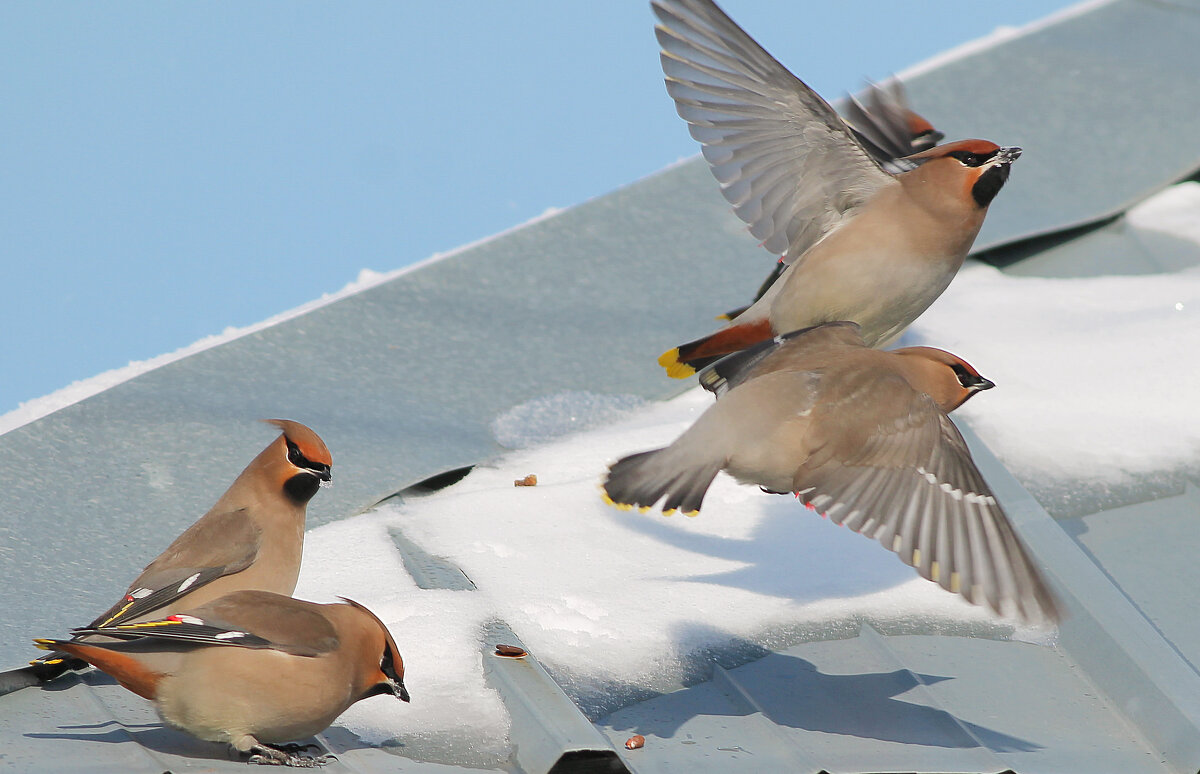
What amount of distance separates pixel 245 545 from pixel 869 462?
1215 millimetres

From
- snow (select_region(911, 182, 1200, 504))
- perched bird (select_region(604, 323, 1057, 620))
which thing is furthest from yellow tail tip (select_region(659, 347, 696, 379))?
snow (select_region(911, 182, 1200, 504))

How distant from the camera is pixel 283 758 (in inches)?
98.4

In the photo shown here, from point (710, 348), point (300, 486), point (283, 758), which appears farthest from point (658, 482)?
point (710, 348)

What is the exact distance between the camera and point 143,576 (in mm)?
2844

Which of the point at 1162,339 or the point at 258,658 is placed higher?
the point at 258,658

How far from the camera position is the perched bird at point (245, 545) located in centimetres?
280

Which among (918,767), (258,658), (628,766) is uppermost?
(258,658)

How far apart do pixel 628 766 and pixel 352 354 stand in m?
2.03

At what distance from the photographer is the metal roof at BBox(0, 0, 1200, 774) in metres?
2.62

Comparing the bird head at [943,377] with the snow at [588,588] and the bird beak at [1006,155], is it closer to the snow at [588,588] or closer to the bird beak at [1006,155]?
the snow at [588,588]

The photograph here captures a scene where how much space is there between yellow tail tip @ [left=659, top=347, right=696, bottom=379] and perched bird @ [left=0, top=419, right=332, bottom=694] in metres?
1.00

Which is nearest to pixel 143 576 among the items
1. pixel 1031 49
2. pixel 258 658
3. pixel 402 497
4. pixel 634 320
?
pixel 258 658

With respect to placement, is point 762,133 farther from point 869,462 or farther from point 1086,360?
point 869,462

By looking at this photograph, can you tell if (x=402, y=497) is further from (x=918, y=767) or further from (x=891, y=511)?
(x=918, y=767)
